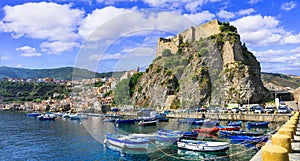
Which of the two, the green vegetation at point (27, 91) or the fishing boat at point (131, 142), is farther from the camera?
the green vegetation at point (27, 91)

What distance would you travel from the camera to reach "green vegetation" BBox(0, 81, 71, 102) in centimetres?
10575

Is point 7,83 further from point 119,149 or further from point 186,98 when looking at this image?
point 119,149

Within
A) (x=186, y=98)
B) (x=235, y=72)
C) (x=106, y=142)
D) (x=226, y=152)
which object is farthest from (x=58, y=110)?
(x=226, y=152)

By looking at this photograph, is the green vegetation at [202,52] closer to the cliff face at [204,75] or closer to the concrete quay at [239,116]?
the cliff face at [204,75]

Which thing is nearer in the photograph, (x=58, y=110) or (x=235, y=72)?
(x=235, y=72)

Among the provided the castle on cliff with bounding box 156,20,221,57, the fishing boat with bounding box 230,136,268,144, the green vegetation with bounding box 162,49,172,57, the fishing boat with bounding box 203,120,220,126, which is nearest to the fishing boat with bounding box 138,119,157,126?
the fishing boat with bounding box 203,120,220,126

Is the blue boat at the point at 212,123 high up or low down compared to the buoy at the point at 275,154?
down

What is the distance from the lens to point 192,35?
186ft

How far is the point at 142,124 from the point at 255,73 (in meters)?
23.9

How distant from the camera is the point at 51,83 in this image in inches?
4828

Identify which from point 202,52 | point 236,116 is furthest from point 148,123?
point 202,52

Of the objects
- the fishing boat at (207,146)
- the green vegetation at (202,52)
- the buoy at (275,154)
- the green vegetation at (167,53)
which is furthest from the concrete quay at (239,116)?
the buoy at (275,154)

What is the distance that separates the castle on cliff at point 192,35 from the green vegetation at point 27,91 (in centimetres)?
5823

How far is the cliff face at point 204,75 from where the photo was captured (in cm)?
4425
